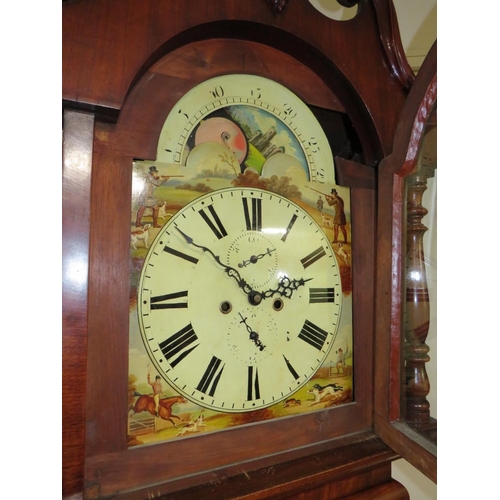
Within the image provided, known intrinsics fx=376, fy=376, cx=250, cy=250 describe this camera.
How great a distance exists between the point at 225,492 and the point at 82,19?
84 cm

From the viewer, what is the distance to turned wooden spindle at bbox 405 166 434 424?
79cm

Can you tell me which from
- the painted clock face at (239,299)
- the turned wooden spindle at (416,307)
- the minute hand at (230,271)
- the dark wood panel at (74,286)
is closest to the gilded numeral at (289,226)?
the painted clock face at (239,299)

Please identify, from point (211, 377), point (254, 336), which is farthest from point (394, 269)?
point (211, 377)

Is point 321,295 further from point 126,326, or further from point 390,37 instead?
point 390,37

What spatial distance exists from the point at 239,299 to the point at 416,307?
1.25ft

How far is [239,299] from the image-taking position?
2.50ft

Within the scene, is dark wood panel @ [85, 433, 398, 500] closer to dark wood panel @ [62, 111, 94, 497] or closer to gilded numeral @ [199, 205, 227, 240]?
dark wood panel @ [62, 111, 94, 497]

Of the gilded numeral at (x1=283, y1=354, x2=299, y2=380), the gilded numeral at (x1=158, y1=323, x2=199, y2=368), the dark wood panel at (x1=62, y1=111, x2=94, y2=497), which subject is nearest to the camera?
the dark wood panel at (x1=62, y1=111, x2=94, y2=497)

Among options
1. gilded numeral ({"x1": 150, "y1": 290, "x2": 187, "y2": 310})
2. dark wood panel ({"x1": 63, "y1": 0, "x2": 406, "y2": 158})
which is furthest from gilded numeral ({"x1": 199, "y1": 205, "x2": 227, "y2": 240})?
dark wood panel ({"x1": 63, "y1": 0, "x2": 406, "y2": 158})

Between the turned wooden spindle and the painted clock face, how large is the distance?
0.15 meters

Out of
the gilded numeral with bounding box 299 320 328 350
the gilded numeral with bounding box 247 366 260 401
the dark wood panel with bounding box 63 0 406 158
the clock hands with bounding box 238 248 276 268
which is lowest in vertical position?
the gilded numeral with bounding box 247 366 260 401

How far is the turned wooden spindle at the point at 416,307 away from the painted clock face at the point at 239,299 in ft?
0.50

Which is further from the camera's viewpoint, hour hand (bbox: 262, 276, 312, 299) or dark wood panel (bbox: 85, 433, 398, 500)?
hour hand (bbox: 262, 276, 312, 299)

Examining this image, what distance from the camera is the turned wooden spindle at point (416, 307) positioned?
79 centimetres
